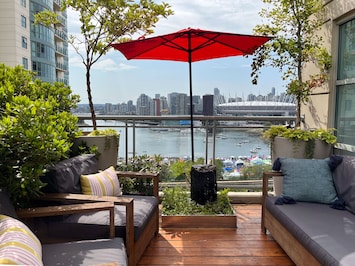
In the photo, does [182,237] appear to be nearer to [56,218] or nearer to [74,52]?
[56,218]

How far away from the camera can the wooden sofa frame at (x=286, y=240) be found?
6.22 ft

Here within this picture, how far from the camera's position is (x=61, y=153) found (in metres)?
1.93

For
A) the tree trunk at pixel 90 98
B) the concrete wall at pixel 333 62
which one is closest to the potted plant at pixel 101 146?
the tree trunk at pixel 90 98

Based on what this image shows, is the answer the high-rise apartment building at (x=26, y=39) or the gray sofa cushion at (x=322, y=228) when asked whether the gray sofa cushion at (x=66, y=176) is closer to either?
the gray sofa cushion at (x=322, y=228)

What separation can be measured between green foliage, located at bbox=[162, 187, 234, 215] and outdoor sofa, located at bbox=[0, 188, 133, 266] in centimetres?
126

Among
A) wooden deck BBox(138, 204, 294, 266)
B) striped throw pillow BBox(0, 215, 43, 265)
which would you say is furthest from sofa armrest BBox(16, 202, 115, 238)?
wooden deck BBox(138, 204, 294, 266)

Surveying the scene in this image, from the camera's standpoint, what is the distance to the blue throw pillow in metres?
2.48

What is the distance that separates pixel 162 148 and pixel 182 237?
131 centimetres

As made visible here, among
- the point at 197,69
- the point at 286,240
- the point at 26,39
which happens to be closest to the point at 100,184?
the point at 286,240

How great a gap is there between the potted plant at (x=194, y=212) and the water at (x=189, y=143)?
0.66 m

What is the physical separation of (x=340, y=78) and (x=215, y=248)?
268 cm

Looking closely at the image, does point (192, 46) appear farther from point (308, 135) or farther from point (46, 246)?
point (46, 246)

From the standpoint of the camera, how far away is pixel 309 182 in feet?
8.33

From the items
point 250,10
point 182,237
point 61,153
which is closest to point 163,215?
point 182,237
